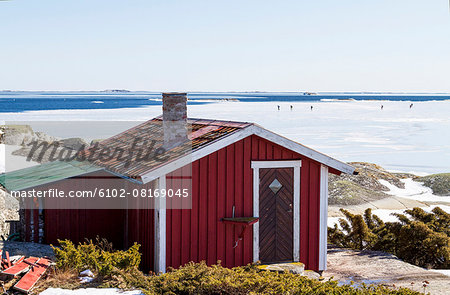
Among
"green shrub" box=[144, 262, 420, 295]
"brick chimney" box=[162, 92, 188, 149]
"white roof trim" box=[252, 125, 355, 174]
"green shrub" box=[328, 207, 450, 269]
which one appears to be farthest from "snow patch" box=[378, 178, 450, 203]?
"green shrub" box=[144, 262, 420, 295]

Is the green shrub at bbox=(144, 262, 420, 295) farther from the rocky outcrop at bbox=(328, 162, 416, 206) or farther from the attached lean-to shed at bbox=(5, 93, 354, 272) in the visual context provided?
the rocky outcrop at bbox=(328, 162, 416, 206)

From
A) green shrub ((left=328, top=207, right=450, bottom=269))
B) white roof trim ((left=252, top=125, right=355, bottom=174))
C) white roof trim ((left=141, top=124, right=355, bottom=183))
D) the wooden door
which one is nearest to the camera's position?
white roof trim ((left=141, top=124, right=355, bottom=183))

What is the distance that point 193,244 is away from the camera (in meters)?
11.1

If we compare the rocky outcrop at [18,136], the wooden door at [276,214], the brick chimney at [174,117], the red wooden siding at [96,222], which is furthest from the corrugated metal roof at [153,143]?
the rocky outcrop at [18,136]

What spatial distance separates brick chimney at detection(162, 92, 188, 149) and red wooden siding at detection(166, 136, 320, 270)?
1.57 meters

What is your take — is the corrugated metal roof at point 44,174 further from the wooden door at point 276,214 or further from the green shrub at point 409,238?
the green shrub at point 409,238

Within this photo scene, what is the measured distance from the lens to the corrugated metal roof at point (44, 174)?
12.1 meters

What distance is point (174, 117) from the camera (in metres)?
12.6

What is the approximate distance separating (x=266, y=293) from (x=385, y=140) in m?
47.6

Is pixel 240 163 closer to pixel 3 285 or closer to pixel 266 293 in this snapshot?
pixel 266 293

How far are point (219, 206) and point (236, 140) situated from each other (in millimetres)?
1467

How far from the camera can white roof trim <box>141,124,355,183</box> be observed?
10.5 m

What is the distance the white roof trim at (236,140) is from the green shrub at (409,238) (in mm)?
3406

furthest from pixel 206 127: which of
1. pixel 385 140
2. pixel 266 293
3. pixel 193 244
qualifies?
pixel 385 140
